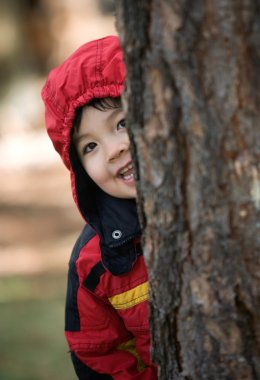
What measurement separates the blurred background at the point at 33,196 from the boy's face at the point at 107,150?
188 cm

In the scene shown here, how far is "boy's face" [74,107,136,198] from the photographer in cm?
201

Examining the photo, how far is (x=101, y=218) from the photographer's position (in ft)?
7.30

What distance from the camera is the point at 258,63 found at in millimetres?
1243

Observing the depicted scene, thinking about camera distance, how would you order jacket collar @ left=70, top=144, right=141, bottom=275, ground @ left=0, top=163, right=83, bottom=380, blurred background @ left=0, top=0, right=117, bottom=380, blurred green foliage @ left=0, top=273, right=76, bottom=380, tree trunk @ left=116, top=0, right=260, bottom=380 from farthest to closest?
1. blurred background @ left=0, top=0, right=117, bottom=380
2. ground @ left=0, top=163, right=83, bottom=380
3. blurred green foliage @ left=0, top=273, right=76, bottom=380
4. jacket collar @ left=70, top=144, right=141, bottom=275
5. tree trunk @ left=116, top=0, right=260, bottom=380

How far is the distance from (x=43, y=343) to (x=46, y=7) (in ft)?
24.9

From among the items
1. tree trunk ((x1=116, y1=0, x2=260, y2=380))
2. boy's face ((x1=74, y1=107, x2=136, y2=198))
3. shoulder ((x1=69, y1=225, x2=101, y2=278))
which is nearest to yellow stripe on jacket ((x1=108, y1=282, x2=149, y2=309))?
shoulder ((x1=69, y1=225, x2=101, y2=278))

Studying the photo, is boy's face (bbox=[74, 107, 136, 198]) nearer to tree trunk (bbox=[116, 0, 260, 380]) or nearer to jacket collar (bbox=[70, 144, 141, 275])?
jacket collar (bbox=[70, 144, 141, 275])

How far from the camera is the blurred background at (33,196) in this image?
4.04 m

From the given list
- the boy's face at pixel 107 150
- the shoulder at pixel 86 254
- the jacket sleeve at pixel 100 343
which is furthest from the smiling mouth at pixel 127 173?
the jacket sleeve at pixel 100 343

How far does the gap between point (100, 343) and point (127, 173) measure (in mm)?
588

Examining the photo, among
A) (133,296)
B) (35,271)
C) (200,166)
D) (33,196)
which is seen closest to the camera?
(200,166)

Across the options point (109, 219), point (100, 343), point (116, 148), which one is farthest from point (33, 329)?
point (116, 148)

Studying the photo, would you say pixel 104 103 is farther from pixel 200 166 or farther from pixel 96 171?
pixel 200 166

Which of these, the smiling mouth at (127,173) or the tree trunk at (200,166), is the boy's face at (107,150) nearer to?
the smiling mouth at (127,173)
